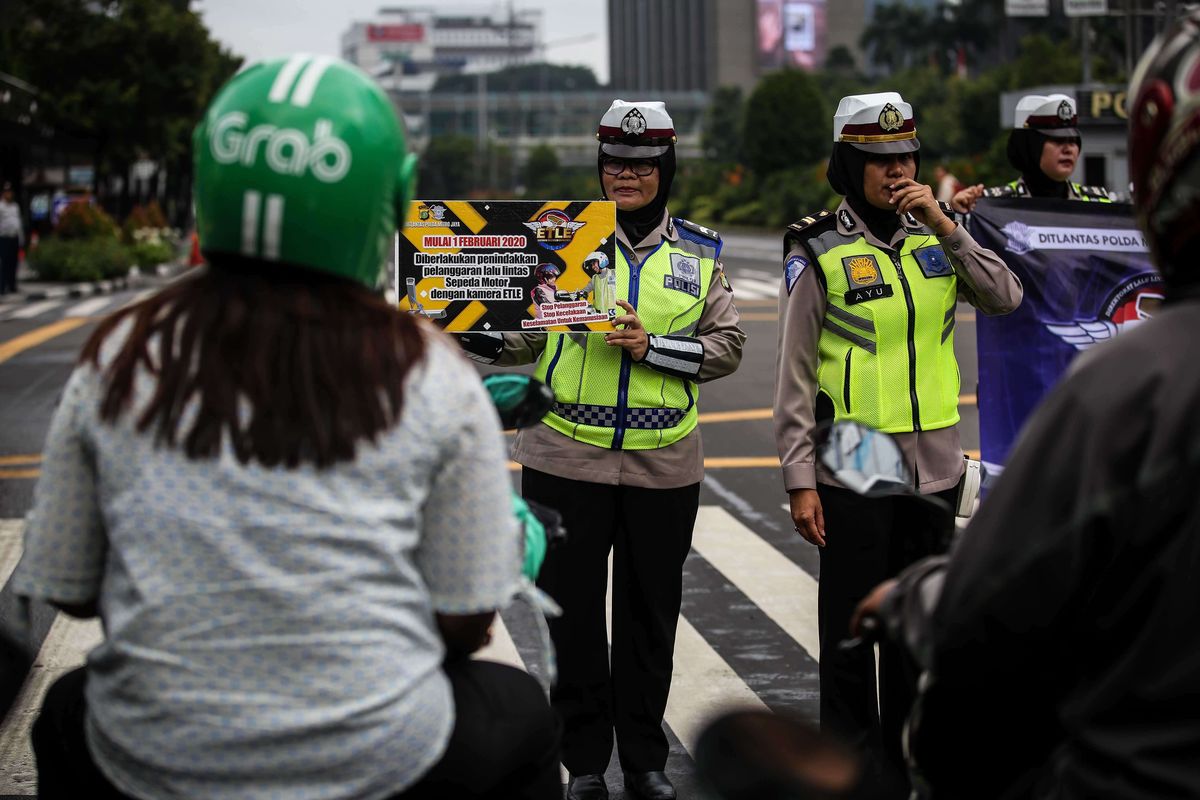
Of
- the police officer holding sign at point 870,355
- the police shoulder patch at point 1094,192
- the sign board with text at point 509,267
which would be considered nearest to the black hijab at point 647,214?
the sign board with text at point 509,267

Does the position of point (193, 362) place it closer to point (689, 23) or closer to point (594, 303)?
point (594, 303)

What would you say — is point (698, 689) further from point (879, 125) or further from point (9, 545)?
point (9, 545)

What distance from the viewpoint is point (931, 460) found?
4.36 meters

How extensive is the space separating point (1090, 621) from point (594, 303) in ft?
8.62

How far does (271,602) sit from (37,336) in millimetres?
19108

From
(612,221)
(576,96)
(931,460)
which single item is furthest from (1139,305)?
(576,96)

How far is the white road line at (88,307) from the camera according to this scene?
23.6 meters

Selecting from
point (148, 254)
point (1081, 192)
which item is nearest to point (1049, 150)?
point (1081, 192)

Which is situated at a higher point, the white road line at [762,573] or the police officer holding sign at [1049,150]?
the police officer holding sign at [1049,150]

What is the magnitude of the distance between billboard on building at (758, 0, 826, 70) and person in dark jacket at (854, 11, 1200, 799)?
593 ft

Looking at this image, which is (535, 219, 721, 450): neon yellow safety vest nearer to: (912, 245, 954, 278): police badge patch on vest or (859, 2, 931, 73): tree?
(912, 245, 954, 278): police badge patch on vest

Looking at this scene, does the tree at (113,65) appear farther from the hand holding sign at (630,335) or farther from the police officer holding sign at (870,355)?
the police officer holding sign at (870,355)

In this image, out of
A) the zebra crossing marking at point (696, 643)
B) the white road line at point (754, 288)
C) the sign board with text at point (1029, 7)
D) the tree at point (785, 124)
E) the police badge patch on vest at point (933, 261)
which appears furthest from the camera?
the tree at point (785, 124)

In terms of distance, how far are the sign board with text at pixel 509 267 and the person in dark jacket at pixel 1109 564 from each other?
8.12 feet
